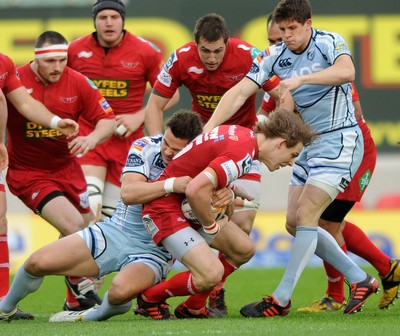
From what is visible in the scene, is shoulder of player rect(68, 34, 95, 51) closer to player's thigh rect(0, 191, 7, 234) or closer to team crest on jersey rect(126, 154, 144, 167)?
player's thigh rect(0, 191, 7, 234)

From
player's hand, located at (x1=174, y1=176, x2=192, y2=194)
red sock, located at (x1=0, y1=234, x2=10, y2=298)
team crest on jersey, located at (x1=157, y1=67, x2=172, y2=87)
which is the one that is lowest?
red sock, located at (x1=0, y1=234, x2=10, y2=298)

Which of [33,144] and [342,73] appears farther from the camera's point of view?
[33,144]

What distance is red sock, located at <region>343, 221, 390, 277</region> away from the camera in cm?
946

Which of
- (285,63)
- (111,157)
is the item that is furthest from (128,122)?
(285,63)

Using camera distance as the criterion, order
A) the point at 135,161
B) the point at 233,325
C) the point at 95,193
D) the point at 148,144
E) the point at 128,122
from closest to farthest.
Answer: the point at 233,325 < the point at 135,161 < the point at 148,144 < the point at 95,193 < the point at 128,122

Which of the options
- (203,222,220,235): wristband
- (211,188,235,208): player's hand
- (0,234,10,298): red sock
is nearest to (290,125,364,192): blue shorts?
(211,188,235,208): player's hand

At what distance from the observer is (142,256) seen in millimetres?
8398

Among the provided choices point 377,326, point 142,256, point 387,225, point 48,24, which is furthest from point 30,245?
point 377,326

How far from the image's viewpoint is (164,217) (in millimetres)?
8156

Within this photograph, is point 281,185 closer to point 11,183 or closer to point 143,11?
point 143,11

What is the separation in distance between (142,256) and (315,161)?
1.54m

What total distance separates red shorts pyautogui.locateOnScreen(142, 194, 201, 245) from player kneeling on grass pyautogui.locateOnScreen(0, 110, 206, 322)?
9cm

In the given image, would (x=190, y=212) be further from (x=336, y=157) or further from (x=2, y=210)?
(x=2, y=210)

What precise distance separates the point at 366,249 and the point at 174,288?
2.14 meters
